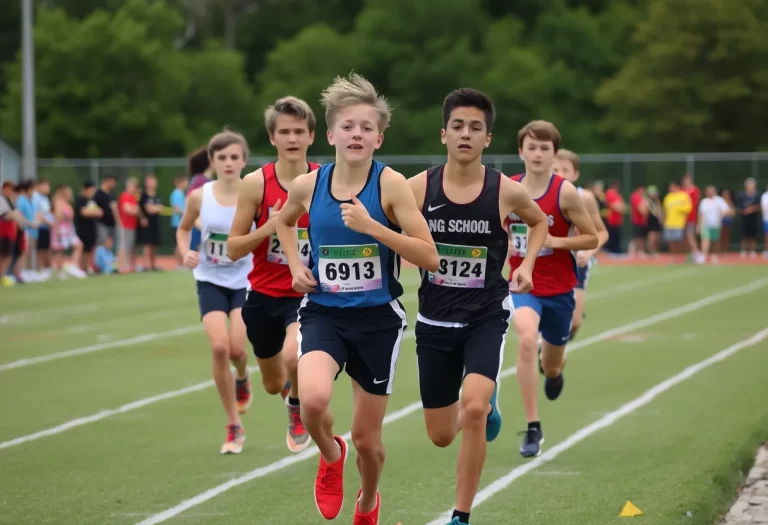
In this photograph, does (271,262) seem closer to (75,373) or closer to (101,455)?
(101,455)

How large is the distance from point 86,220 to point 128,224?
184 cm

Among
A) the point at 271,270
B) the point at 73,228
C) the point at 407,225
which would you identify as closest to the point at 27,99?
the point at 73,228

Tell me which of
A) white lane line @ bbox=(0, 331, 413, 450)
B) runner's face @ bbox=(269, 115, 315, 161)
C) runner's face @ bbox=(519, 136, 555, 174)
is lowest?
white lane line @ bbox=(0, 331, 413, 450)

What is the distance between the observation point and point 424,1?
185 feet

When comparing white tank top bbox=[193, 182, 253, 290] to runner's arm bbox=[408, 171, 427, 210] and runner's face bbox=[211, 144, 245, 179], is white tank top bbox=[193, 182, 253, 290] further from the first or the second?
runner's arm bbox=[408, 171, 427, 210]

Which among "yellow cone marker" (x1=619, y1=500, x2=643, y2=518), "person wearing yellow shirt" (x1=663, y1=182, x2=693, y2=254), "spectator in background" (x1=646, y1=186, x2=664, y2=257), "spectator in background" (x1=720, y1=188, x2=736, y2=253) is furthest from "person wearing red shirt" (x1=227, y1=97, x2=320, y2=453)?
"spectator in background" (x1=720, y1=188, x2=736, y2=253)

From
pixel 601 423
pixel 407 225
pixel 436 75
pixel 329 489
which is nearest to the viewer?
pixel 407 225

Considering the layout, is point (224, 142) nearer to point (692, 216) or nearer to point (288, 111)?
point (288, 111)

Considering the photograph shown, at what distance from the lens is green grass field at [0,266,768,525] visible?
748 cm

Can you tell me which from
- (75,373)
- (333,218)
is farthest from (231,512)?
(75,373)

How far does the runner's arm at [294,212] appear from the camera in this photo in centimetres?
663

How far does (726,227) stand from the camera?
34.7 m

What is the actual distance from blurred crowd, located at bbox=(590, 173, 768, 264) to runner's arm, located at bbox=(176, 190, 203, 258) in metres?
23.7

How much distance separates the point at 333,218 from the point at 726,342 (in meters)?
10.2
